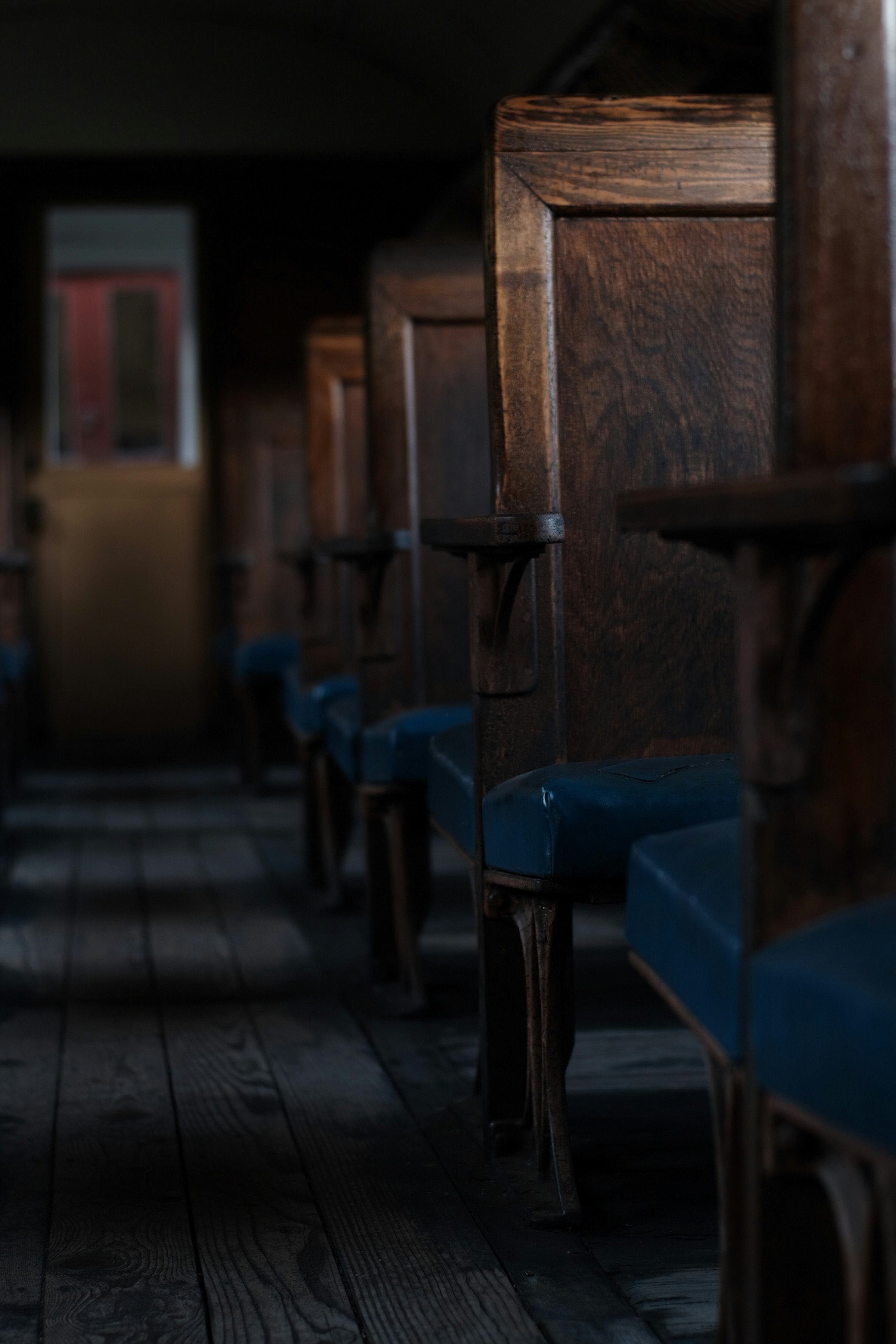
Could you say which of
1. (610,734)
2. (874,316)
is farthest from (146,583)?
(874,316)

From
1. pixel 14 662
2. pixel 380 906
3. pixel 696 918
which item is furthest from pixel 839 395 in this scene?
pixel 14 662

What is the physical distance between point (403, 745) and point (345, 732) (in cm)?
36

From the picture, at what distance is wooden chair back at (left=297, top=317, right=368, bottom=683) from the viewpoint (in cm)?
376

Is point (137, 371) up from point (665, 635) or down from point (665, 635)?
up

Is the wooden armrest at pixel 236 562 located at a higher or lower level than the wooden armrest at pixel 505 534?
higher

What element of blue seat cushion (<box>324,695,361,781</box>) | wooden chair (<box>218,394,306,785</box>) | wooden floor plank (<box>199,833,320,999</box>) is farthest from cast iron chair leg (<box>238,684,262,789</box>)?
blue seat cushion (<box>324,695,361,781</box>)

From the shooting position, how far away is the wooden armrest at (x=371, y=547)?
2605mm

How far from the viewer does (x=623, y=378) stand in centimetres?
193

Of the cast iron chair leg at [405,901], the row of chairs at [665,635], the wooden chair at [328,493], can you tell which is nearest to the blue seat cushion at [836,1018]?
the row of chairs at [665,635]

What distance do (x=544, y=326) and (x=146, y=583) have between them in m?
5.65

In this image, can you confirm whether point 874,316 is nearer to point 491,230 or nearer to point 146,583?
point 491,230

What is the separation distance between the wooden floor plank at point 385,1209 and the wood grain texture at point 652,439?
540mm

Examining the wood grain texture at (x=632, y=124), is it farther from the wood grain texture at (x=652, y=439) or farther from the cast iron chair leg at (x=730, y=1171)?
the cast iron chair leg at (x=730, y=1171)

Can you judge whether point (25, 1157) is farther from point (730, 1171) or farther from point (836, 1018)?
point (836, 1018)
